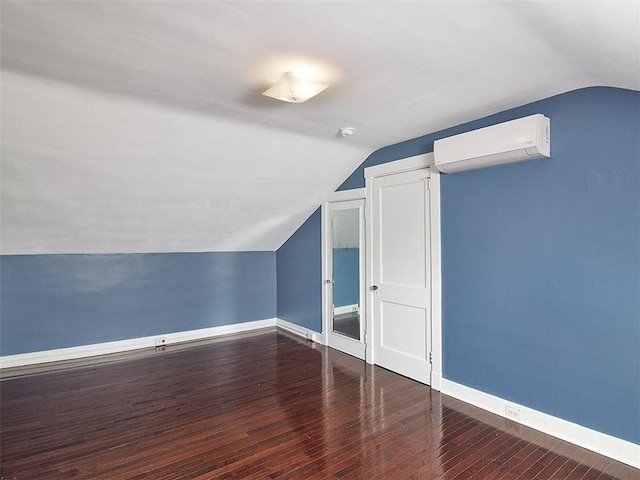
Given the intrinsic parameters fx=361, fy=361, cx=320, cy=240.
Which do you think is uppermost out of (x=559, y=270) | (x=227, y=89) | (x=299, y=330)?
(x=227, y=89)

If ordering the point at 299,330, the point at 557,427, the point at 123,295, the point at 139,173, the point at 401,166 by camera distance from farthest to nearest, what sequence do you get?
the point at 299,330, the point at 123,295, the point at 401,166, the point at 139,173, the point at 557,427

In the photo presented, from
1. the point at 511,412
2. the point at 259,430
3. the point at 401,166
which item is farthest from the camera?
the point at 401,166

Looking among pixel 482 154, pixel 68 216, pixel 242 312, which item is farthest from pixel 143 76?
pixel 242 312

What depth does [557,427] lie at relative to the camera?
262cm

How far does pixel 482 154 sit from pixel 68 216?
3.97m

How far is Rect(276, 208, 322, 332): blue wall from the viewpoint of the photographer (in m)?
5.09

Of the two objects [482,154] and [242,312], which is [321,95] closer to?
[482,154]

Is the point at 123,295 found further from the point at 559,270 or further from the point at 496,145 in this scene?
the point at 559,270

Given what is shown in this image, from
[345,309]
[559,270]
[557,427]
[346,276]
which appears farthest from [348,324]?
[559,270]

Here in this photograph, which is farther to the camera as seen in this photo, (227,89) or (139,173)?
(139,173)

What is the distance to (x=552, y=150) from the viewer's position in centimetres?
267

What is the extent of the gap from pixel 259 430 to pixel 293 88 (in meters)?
2.46

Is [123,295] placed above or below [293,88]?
below

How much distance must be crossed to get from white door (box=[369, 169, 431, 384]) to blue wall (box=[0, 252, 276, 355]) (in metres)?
2.42
